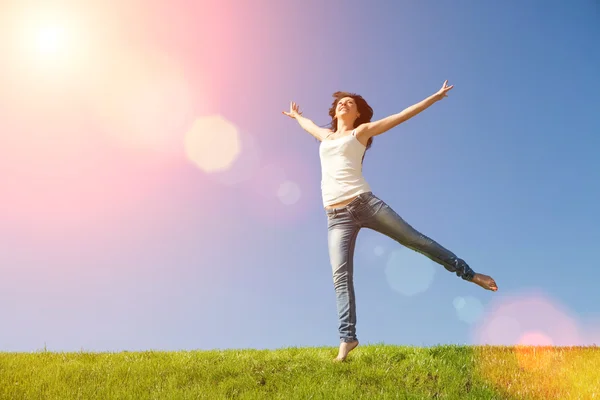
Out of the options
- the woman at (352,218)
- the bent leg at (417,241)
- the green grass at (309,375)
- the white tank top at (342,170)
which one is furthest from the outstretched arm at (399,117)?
the green grass at (309,375)

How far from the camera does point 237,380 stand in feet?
23.9

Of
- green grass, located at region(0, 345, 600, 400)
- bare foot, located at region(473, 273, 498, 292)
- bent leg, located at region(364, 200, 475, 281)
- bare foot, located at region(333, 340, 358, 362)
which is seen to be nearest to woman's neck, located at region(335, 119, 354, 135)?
bent leg, located at region(364, 200, 475, 281)

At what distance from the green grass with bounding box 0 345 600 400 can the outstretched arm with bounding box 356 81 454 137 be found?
3.31m

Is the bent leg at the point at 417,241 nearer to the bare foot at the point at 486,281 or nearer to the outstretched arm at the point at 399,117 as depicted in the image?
the bare foot at the point at 486,281

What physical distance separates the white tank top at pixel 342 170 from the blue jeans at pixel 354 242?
6.0 inches

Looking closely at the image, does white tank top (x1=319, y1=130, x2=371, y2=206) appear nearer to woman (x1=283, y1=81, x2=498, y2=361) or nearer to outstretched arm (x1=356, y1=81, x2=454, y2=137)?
woman (x1=283, y1=81, x2=498, y2=361)

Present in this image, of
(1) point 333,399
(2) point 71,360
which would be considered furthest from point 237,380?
(2) point 71,360

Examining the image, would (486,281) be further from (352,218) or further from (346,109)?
(346,109)

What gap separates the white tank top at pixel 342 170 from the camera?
782 cm

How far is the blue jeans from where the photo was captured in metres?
7.73

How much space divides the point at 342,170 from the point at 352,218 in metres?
0.69

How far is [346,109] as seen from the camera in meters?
8.60

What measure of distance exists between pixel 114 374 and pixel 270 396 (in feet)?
7.89

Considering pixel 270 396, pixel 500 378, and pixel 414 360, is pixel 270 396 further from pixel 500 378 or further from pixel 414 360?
pixel 500 378
